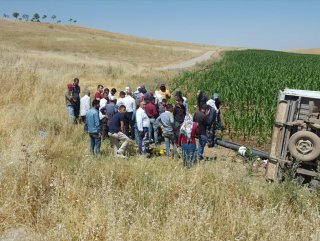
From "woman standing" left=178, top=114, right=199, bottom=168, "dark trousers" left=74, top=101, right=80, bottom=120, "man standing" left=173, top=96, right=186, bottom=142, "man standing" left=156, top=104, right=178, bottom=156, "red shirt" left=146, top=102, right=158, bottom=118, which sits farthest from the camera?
"dark trousers" left=74, top=101, right=80, bottom=120

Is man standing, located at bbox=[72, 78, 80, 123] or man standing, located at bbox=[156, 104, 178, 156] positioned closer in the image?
man standing, located at bbox=[156, 104, 178, 156]

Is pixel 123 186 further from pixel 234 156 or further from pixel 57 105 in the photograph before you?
pixel 57 105

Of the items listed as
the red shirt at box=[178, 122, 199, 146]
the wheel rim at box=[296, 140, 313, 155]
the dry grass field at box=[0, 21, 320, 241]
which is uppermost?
the wheel rim at box=[296, 140, 313, 155]

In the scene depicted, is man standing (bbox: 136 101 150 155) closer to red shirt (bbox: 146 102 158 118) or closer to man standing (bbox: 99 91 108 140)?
red shirt (bbox: 146 102 158 118)

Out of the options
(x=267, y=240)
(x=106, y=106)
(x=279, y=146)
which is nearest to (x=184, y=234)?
(x=267, y=240)

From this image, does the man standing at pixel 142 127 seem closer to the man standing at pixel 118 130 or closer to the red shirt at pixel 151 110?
the man standing at pixel 118 130

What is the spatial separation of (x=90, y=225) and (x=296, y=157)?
4.47 metres

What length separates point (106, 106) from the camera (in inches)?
455

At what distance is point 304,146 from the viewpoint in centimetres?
752

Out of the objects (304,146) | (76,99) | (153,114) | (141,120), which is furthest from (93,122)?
(304,146)

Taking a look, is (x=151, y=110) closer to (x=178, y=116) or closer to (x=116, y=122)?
(x=178, y=116)

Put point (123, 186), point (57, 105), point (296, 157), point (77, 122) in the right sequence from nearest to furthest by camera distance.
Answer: point (123, 186), point (296, 157), point (77, 122), point (57, 105)

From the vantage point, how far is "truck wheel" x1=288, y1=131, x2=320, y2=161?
292 inches

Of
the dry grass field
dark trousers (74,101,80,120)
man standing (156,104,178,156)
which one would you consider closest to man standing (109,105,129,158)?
man standing (156,104,178,156)
